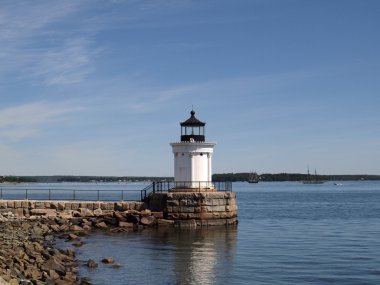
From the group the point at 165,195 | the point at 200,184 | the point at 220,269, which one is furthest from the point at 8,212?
the point at 220,269

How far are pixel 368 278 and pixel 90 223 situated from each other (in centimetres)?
1583

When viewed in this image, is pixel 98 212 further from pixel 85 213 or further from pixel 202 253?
pixel 202 253

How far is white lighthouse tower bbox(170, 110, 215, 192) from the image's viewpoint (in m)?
31.3

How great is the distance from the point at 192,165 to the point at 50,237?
8.88 meters

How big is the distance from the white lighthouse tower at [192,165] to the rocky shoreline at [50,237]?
93.3 inches

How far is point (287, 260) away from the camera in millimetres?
21688

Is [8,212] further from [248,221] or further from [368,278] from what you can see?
[368,278]

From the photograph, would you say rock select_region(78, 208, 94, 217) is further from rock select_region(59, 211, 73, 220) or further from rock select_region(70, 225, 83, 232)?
rock select_region(70, 225, 83, 232)

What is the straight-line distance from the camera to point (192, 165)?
31297 millimetres

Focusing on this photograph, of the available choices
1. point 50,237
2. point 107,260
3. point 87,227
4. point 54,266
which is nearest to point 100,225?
point 87,227

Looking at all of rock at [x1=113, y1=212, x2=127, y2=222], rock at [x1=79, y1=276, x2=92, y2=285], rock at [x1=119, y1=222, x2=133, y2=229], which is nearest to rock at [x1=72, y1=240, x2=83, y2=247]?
rock at [x1=119, y1=222, x2=133, y2=229]

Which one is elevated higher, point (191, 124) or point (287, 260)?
point (191, 124)

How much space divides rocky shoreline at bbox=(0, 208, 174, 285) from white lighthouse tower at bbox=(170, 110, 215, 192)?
237 centimetres

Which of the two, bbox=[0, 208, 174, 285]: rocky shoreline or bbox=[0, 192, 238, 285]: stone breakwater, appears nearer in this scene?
bbox=[0, 208, 174, 285]: rocky shoreline
